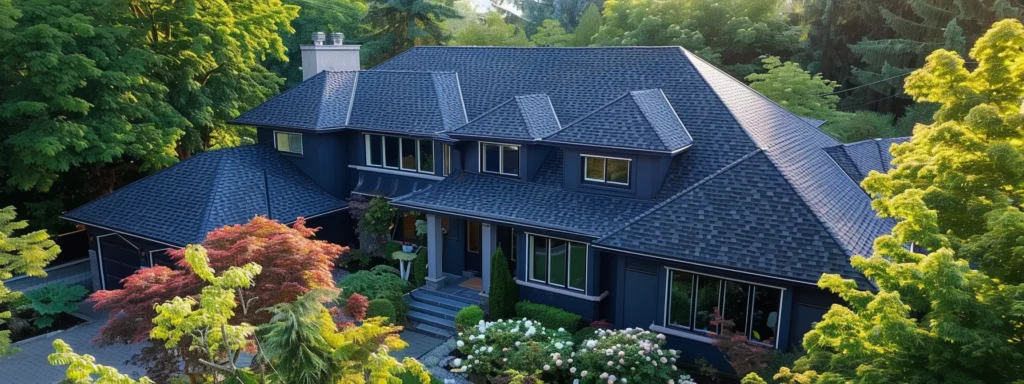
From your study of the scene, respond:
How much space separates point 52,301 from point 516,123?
14533mm

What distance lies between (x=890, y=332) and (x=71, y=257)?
1082 inches

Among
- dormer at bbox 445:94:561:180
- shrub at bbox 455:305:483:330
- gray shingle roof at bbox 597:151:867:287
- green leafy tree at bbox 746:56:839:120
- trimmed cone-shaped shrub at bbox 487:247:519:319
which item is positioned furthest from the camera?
green leafy tree at bbox 746:56:839:120

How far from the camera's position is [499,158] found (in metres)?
20.3

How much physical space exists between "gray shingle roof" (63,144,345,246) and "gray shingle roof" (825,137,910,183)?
16.0 meters

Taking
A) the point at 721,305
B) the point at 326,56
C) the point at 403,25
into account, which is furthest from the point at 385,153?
the point at 403,25

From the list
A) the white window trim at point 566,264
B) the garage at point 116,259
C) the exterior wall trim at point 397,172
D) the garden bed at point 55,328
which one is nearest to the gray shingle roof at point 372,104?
the exterior wall trim at point 397,172

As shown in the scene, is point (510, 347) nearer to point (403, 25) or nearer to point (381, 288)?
point (381, 288)

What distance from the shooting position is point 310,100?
79.8 feet

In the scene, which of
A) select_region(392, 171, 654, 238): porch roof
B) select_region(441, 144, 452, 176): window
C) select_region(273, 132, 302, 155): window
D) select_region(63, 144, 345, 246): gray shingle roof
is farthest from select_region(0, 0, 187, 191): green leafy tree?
select_region(392, 171, 654, 238): porch roof

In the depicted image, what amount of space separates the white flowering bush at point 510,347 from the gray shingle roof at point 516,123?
18.3 ft

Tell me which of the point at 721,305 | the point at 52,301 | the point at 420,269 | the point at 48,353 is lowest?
the point at 48,353

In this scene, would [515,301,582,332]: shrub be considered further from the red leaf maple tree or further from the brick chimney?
the brick chimney

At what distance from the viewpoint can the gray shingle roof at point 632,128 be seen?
1755 cm

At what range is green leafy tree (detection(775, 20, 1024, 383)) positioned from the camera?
758 centimetres
